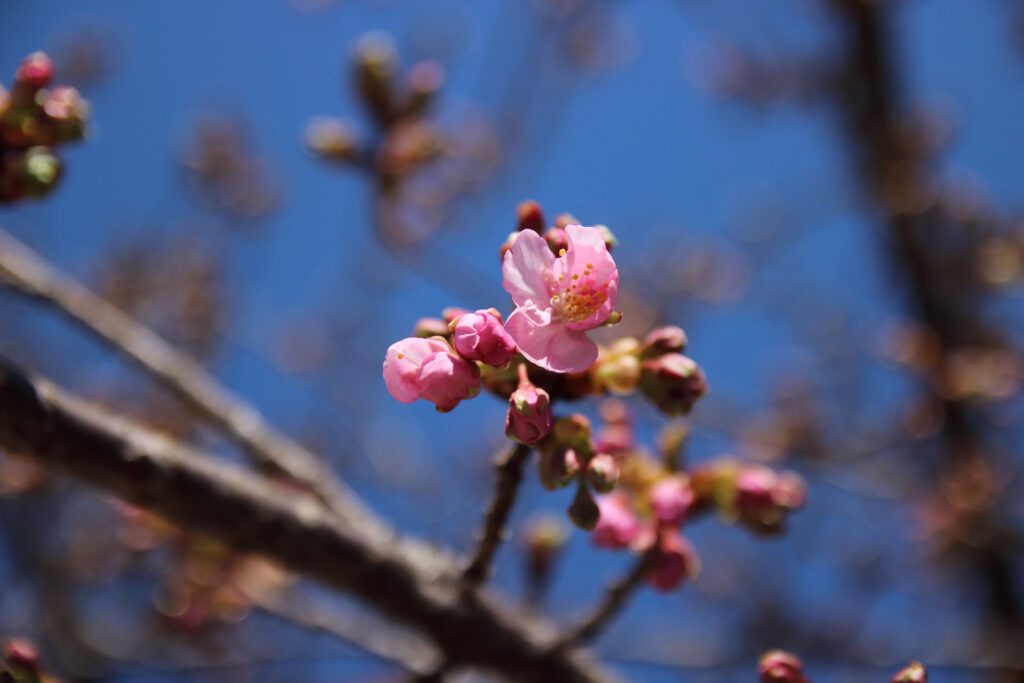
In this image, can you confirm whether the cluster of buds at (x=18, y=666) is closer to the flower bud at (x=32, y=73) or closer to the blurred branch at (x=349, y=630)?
the blurred branch at (x=349, y=630)

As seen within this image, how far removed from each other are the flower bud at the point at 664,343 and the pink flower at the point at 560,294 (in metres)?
0.20

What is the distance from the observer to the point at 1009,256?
3334mm

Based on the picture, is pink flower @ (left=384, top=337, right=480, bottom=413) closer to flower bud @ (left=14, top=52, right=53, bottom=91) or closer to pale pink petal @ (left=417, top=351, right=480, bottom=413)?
pale pink petal @ (left=417, top=351, right=480, bottom=413)

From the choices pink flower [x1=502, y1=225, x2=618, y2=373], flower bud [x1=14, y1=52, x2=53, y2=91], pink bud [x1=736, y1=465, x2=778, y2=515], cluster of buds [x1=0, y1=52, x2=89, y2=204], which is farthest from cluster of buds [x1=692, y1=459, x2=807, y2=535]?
flower bud [x1=14, y1=52, x2=53, y2=91]

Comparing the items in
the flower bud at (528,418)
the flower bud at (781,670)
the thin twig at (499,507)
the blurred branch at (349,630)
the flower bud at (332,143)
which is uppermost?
the flower bud at (332,143)

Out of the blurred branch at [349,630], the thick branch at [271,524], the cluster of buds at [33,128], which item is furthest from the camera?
the blurred branch at [349,630]

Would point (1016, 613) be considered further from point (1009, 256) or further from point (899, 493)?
point (1009, 256)

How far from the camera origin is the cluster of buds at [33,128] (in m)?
1.33

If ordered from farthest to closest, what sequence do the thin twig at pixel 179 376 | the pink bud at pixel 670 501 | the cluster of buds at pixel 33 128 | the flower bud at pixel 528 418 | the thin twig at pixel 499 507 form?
the thin twig at pixel 179 376
the pink bud at pixel 670 501
the cluster of buds at pixel 33 128
the thin twig at pixel 499 507
the flower bud at pixel 528 418

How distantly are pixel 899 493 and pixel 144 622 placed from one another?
443 centimetres

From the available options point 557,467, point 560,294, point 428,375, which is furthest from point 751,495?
point 428,375

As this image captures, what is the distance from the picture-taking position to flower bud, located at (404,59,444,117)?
8.45ft

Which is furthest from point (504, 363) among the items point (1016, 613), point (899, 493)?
point (1016, 613)

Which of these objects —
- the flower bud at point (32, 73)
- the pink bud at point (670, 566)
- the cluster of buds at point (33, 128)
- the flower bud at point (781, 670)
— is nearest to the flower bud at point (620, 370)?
the pink bud at point (670, 566)
